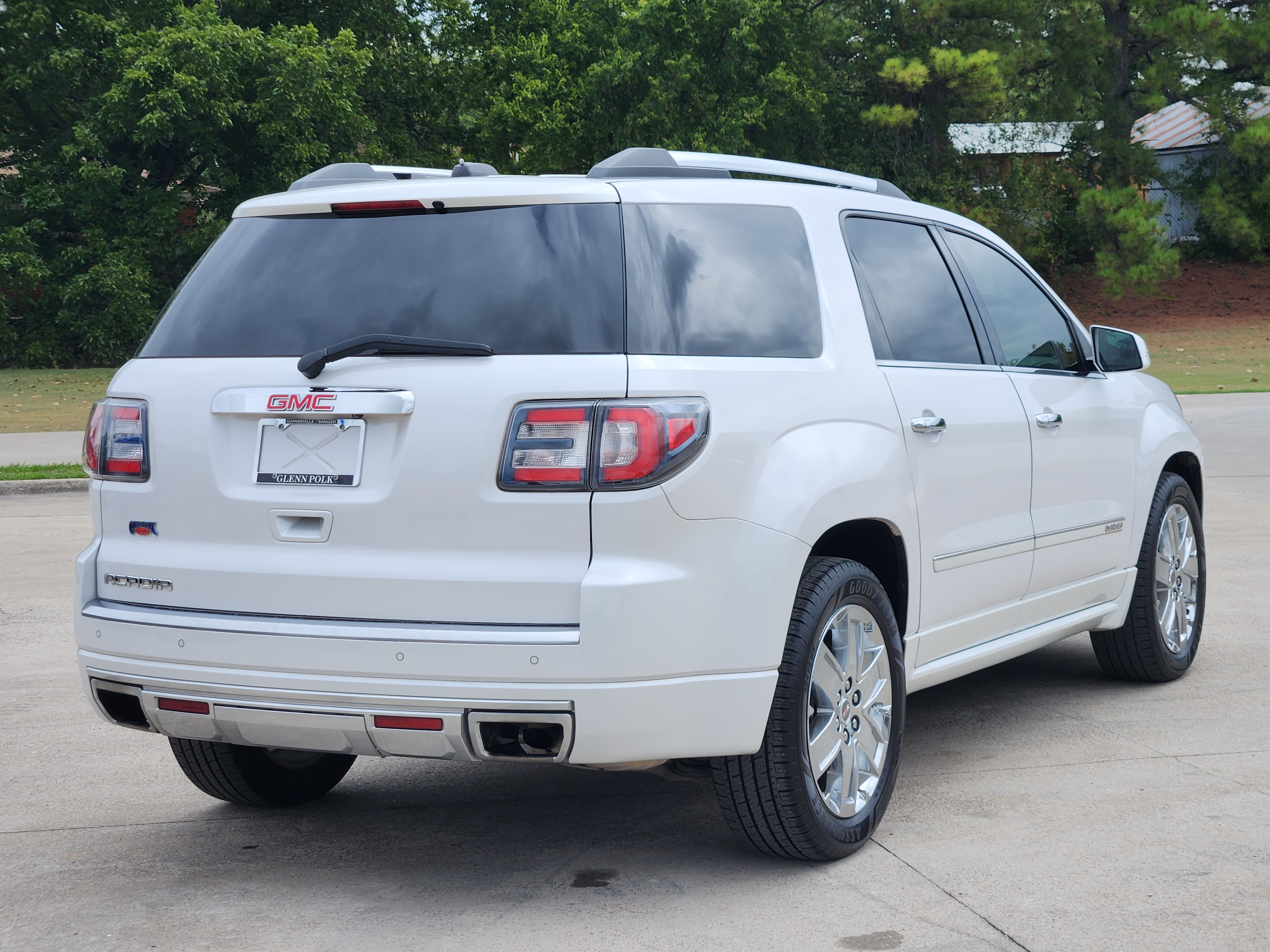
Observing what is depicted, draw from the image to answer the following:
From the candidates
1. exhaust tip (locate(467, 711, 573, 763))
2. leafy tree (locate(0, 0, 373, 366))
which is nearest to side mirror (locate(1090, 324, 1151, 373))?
exhaust tip (locate(467, 711, 573, 763))

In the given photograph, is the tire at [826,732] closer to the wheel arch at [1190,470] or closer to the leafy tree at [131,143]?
the wheel arch at [1190,470]

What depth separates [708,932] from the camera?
11.8 ft

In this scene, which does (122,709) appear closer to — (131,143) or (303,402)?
(303,402)

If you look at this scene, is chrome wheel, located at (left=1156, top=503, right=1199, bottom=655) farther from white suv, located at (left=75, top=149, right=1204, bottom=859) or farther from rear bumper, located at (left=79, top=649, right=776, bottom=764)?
rear bumper, located at (left=79, top=649, right=776, bottom=764)

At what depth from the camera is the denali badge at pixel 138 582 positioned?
380 cm

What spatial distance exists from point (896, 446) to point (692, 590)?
41.2 inches

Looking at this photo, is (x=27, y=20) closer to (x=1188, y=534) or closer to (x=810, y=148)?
(x=810, y=148)

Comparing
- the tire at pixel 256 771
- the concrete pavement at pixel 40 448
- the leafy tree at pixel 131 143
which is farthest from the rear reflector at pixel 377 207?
the leafy tree at pixel 131 143

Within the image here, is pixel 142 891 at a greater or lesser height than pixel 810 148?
lesser

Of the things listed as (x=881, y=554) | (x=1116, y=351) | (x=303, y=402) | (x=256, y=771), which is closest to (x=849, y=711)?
(x=881, y=554)

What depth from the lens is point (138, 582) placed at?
3861 millimetres

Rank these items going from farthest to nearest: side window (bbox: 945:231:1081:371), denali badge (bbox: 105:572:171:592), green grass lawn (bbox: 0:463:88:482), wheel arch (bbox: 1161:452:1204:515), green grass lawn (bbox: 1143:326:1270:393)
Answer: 1. green grass lawn (bbox: 1143:326:1270:393)
2. green grass lawn (bbox: 0:463:88:482)
3. wheel arch (bbox: 1161:452:1204:515)
4. side window (bbox: 945:231:1081:371)
5. denali badge (bbox: 105:572:171:592)

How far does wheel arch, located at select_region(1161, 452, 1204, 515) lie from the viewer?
21.1 feet

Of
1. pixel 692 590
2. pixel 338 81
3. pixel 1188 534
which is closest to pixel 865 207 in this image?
pixel 692 590
